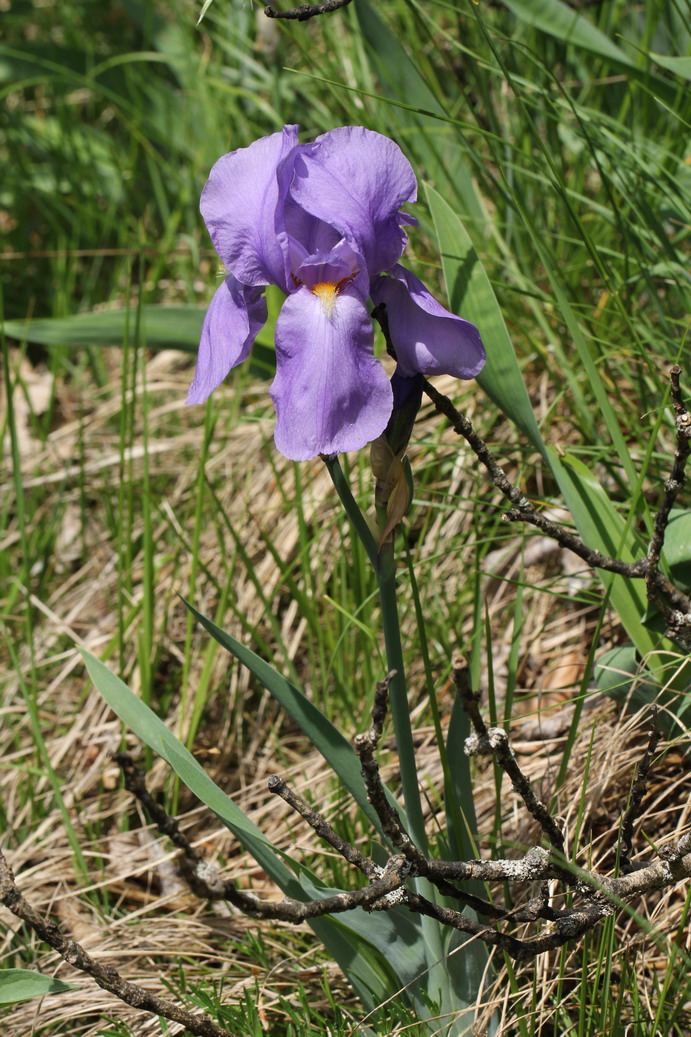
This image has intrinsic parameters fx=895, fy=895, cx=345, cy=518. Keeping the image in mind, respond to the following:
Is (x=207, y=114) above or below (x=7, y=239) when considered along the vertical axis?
above

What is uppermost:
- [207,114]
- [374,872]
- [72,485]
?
[207,114]

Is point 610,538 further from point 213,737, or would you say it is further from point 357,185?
point 213,737

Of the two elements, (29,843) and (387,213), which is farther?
(29,843)

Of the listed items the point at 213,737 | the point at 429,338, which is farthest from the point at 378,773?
the point at 213,737

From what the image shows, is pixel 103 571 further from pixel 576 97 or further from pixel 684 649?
pixel 576 97

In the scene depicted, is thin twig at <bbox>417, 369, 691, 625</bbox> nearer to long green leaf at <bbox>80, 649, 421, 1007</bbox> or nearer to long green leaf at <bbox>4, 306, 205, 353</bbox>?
long green leaf at <bbox>80, 649, 421, 1007</bbox>

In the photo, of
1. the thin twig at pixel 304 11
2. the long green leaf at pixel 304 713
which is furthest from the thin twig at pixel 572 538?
the thin twig at pixel 304 11

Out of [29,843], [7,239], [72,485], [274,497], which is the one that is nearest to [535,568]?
[274,497]
